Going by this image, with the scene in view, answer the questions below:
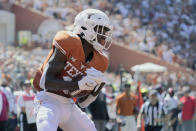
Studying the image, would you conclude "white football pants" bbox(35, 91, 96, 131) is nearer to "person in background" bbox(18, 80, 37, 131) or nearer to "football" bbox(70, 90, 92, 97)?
"football" bbox(70, 90, 92, 97)

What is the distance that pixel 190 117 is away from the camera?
1422cm

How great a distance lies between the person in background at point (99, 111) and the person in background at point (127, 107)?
0.33m

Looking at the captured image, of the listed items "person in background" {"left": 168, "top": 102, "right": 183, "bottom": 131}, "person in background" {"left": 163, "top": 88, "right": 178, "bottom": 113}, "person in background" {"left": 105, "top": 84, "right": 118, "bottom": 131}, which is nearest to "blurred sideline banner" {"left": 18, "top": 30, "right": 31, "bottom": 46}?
"person in background" {"left": 163, "top": 88, "right": 178, "bottom": 113}

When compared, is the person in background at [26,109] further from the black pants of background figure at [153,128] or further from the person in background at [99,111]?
the black pants of background figure at [153,128]

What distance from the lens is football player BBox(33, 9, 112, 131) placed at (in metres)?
5.82

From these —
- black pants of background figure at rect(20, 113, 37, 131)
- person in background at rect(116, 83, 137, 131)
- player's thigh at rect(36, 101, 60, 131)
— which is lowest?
black pants of background figure at rect(20, 113, 37, 131)

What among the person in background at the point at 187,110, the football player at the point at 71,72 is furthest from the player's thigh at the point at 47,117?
the person in background at the point at 187,110

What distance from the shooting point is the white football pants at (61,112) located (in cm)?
588

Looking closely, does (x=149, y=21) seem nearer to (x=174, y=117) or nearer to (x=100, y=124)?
(x=174, y=117)

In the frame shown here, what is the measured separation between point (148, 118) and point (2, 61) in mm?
6816

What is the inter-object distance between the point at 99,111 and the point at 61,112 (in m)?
6.06

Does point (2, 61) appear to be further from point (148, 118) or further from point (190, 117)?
point (148, 118)

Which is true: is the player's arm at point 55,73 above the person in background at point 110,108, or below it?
above

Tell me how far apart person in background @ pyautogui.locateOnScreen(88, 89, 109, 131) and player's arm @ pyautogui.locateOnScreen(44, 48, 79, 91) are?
6.13 meters
